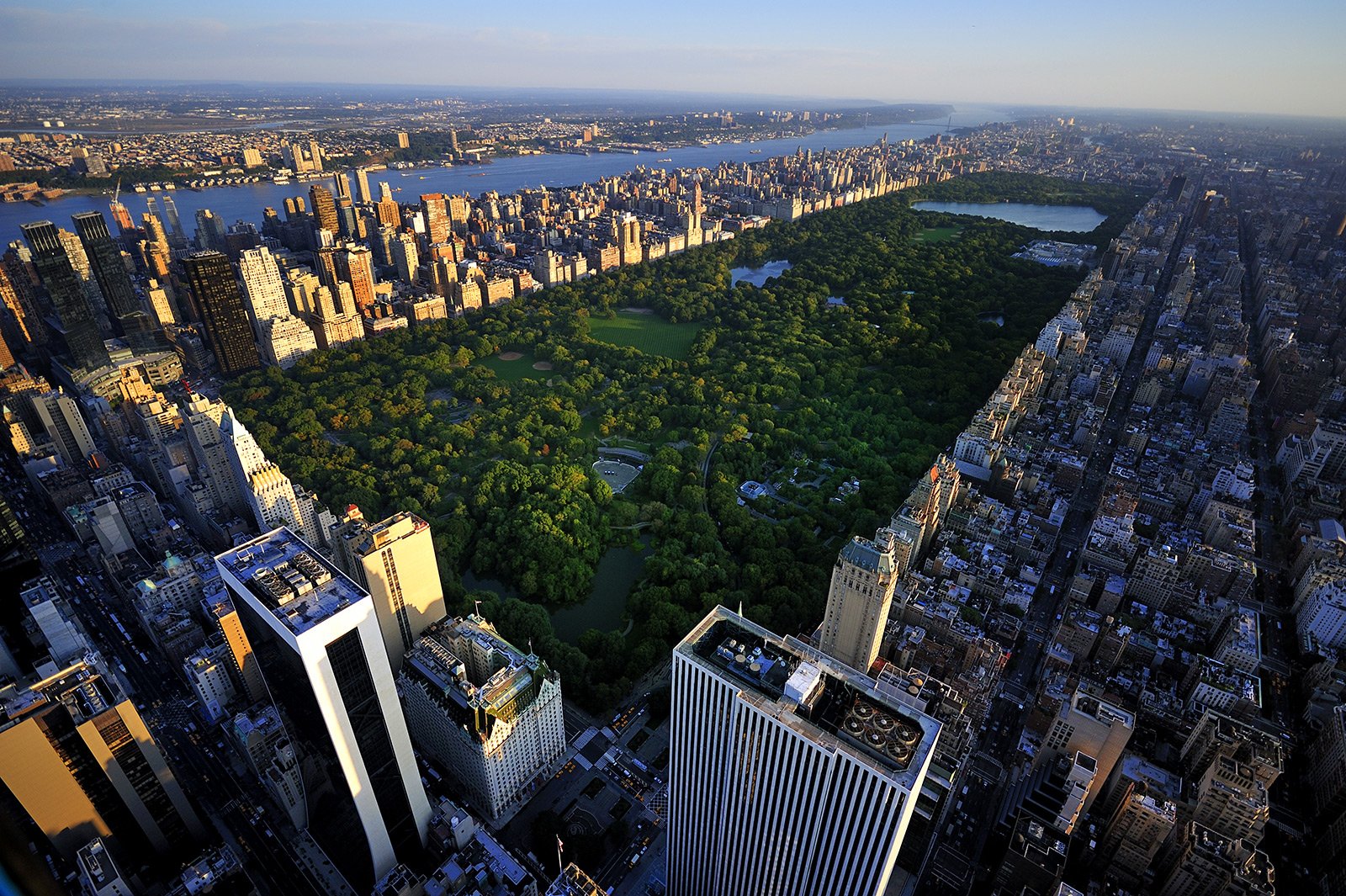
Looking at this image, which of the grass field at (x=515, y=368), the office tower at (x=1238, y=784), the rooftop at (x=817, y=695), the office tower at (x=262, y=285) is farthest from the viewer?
the office tower at (x=262, y=285)

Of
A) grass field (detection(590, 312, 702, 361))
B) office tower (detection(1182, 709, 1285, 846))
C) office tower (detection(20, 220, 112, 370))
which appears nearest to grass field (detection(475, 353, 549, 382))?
grass field (detection(590, 312, 702, 361))

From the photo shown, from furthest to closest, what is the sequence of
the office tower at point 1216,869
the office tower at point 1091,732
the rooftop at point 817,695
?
the office tower at point 1091,732 < the office tower at point 1216,869 < the rooftop at point 817,695

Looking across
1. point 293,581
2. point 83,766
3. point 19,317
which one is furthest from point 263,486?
point 19,317

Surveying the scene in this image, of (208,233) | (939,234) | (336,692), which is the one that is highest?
(336,692)

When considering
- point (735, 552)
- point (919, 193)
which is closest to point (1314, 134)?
point (919, 193)

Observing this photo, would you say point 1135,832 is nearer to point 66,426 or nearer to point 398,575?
point 398,575

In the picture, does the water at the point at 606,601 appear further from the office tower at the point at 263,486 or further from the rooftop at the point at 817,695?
the rooftop at the point at 817,695

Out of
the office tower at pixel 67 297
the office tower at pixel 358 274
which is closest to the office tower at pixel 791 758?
the office tower at pixel 67 297
